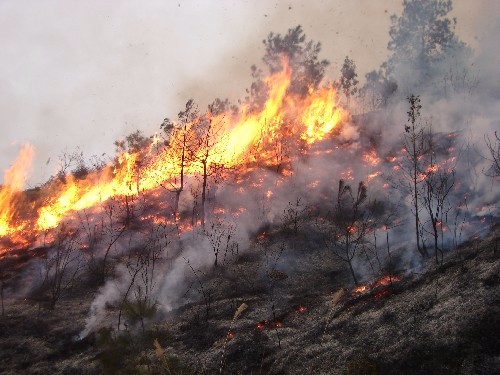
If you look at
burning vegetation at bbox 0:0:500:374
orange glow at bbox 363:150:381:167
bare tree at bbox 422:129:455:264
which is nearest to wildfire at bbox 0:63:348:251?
burning vegetation at bbox 0:0:500:374

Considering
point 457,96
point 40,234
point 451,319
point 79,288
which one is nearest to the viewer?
point 451,319

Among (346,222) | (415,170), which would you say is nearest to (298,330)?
(415,170)

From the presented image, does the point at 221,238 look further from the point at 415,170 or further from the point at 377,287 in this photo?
the point at 415,170

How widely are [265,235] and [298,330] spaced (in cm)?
1457

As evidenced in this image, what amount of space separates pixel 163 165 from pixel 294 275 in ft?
86.5

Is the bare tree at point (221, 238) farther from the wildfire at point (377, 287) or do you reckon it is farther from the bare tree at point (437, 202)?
the bare tree at point (437, 202)

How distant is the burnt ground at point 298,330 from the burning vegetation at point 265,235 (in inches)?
4.0

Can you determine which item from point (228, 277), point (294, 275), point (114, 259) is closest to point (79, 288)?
point (114, 259)

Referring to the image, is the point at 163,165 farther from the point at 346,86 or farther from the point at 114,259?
the point at 346,86

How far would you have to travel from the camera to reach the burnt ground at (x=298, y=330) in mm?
8758

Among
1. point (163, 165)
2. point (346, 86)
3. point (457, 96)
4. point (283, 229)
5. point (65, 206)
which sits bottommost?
point (283, 229)

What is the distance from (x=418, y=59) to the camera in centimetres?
5638

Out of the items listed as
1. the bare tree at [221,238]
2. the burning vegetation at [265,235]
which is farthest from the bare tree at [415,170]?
the bare tree at [221,238]

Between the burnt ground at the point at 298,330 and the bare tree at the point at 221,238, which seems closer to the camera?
the burnt ground at the point at 298,330
